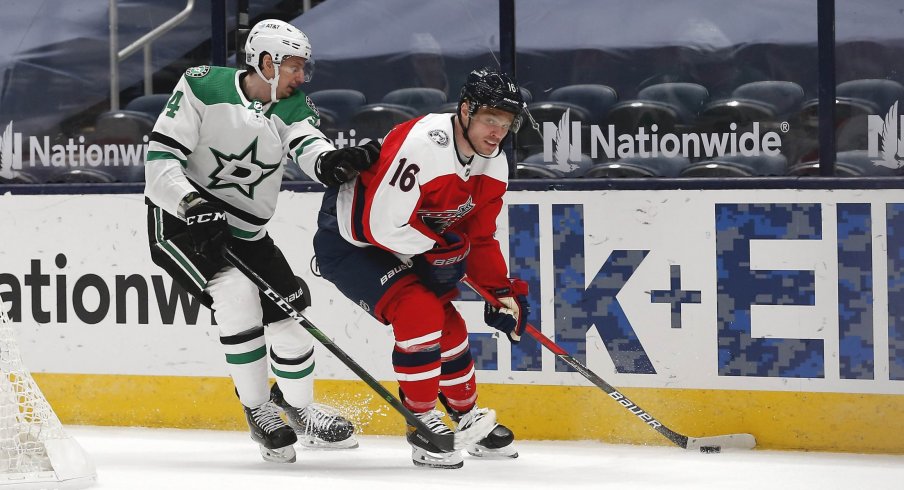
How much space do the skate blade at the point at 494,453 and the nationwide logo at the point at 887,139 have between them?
4.37 ft

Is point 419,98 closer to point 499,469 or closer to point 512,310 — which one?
point 512,310

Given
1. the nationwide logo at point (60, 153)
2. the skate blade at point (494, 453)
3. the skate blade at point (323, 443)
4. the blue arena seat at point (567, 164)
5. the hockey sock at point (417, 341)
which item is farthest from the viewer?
the nationwide logo at point (60, 153)

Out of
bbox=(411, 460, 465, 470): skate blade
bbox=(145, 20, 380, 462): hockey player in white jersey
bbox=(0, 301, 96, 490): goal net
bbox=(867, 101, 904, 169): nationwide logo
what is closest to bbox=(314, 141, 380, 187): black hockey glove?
bbox=(145, 20, 380, 462): hockey player in white jersey

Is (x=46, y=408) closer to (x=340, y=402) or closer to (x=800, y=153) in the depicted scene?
(x=340, y=402)

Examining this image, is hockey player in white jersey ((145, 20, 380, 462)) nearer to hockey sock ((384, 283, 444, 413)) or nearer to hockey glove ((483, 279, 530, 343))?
hockey sock ((384, 283, 444, 413))

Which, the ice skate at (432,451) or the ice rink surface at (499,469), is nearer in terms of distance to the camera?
the ice rink surface at (499,469)

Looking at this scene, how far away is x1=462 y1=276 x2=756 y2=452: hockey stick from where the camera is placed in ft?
11.4

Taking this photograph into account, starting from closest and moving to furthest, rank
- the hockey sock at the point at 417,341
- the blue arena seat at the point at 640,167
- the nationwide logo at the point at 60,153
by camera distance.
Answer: the hockey sock at the point at 417,341 < the blue arena seat at the point at 640,167 < the nationwide logo at the point at 60,153

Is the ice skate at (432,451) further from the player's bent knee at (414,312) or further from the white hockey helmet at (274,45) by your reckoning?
the white hockey helmet at (274,45)

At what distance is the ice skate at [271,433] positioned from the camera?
3.44 metres

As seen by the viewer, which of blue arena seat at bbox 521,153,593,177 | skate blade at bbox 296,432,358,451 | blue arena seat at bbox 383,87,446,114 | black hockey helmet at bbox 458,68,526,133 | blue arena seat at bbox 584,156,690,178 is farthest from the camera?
blue arena seat at bbox 383,87,446,114

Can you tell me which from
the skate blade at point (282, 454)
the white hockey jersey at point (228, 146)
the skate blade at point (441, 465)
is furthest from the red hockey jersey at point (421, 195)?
the skate blade at point (282, 454)

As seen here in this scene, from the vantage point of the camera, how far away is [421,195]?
3174mm

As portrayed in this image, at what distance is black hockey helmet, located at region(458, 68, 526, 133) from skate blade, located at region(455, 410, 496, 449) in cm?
81
